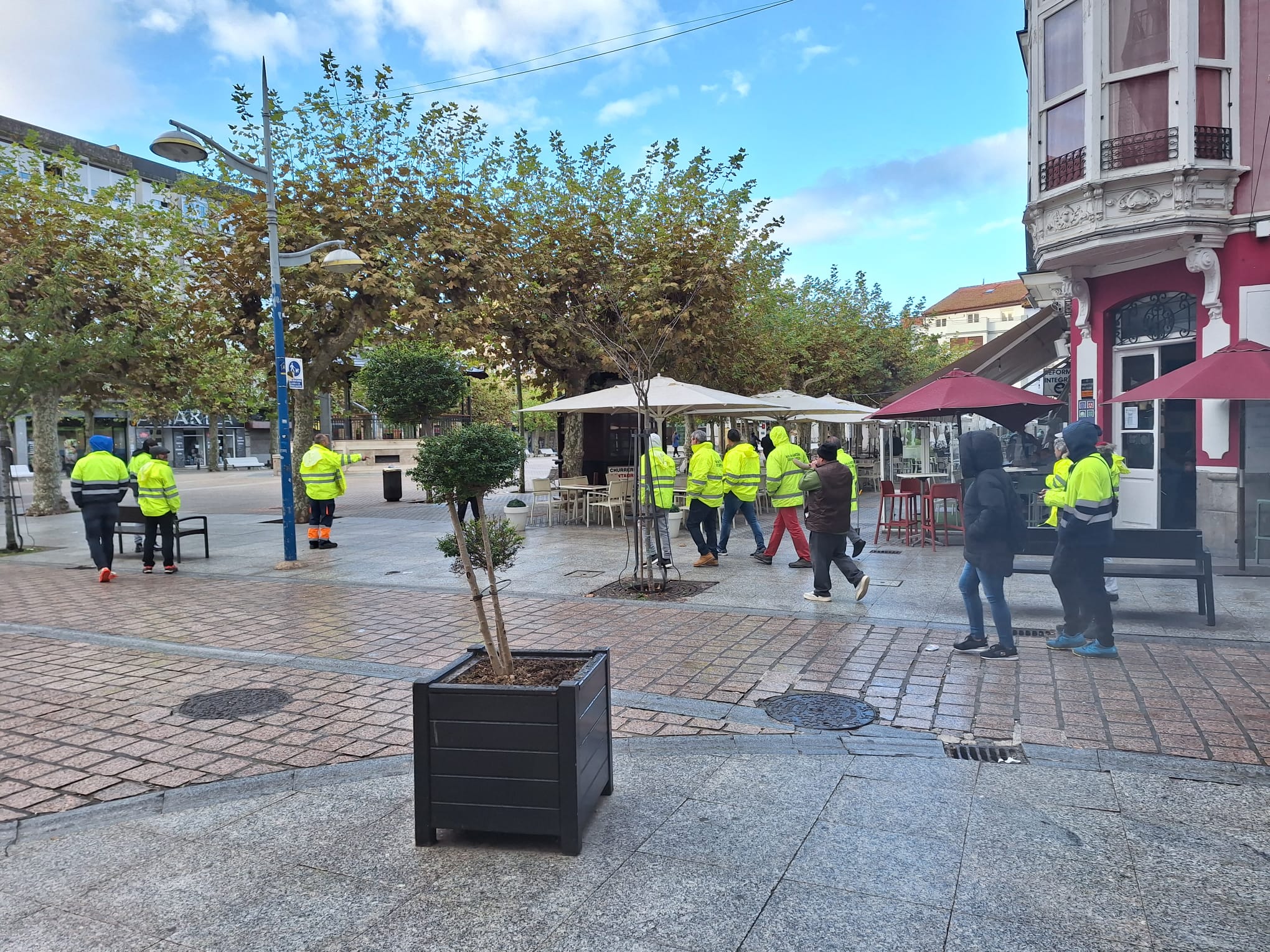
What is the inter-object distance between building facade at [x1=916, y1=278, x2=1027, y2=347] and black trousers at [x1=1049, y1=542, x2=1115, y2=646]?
277ft

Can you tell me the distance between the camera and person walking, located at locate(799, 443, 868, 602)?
7898mm

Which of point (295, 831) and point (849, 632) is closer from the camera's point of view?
point (295, 831)

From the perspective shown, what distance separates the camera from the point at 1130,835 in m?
3.37

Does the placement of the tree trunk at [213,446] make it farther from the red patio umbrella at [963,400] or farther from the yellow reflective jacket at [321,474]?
the red patio umbrella at [963,400]

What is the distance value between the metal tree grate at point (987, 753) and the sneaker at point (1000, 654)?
1.78m

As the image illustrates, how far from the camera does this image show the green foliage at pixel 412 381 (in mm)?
23156

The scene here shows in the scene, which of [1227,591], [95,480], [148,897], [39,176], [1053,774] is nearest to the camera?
[148,897]

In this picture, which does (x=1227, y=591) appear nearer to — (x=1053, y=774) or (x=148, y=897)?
(x=1053, y=774)

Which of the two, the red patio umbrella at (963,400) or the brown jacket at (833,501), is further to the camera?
the red patio umbrella at (963,400)

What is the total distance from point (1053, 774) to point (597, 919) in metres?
2.37

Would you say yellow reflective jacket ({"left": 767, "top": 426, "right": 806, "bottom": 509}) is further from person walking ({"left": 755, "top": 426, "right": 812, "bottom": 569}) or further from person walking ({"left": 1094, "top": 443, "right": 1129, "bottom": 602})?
person walking ({"left": 1094, "top": 443, "right": 1129, "bottom": 602})

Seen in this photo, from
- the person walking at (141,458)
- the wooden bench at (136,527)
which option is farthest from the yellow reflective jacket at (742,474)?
the person walking at (141,458)

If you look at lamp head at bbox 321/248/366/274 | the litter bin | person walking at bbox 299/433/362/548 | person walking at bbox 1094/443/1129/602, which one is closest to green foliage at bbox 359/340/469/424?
the litter bin

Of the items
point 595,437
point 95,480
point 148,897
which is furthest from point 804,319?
point 148,897
